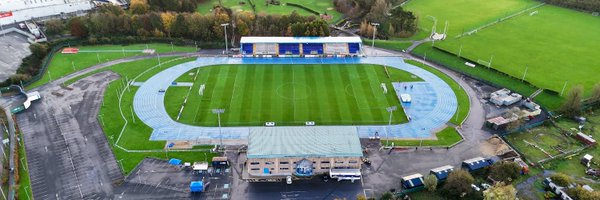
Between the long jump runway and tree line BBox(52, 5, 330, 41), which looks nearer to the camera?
the long jump runway

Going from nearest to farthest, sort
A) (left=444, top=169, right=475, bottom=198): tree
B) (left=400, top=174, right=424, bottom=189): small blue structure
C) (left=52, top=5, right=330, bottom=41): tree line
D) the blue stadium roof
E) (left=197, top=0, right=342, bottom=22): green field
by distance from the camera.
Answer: (left=444, top=169, right=475, bottom=198): tree
(left=400, top=174, right=424, bottom=189): small blue structure
the blue stadium roof
(left=52, top=5, right=330, bottom=41): tree line
(left=197, top=0, right=342, bottom=22): green field

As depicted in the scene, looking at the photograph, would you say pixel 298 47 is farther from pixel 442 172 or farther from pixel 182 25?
pixel 442 172

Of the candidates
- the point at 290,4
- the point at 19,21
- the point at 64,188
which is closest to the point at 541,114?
the point at 64,188

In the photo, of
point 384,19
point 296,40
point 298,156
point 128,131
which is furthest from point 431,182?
point 384,19

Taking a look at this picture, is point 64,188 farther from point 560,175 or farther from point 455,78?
point 455,78

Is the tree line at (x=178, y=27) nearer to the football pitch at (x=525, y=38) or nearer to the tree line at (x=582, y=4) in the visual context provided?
the football pitch at (x=525, y=38)

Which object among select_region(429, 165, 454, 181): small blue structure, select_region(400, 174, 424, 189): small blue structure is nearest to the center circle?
select_region(400, 174, 424, 189): small blue structure

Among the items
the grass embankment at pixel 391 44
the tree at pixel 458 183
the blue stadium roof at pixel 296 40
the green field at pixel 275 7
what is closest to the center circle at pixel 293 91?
the blue stadium roof at pixel 296 40

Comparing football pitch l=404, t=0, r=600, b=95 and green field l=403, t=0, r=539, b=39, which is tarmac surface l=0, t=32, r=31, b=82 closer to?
football pitch l=404, t=0, r=600, b=95
